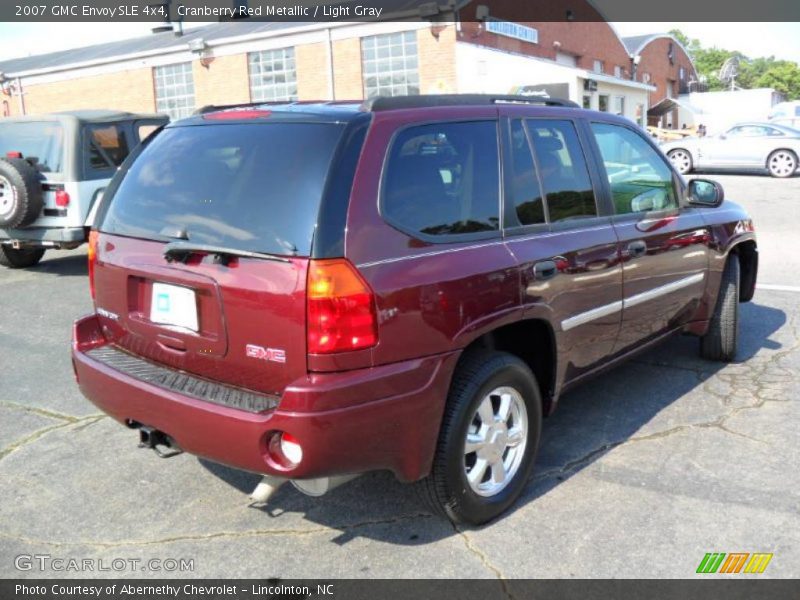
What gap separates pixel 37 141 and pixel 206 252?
7026 millimetres

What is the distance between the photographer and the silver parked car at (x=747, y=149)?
19.8m

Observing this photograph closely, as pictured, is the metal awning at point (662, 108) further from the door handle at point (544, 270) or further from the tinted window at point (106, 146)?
the door handle at point (544, 270)

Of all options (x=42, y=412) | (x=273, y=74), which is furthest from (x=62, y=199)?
(x=273, y=74)

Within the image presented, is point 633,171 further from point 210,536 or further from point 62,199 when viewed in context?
point 62,199

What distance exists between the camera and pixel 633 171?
14.4 feet

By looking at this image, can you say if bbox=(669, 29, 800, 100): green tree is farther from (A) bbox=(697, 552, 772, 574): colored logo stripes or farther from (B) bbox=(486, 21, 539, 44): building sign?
(A) bbox=(697, 552, 772, 574): colored logo stripes

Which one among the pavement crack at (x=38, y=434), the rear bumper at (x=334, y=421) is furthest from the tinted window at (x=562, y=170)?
the pavement crack at (x=38, y=434)

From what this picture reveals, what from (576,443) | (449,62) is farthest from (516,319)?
(449,62)

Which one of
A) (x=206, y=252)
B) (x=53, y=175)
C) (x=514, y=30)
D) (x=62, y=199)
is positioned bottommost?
(x=206, y=252)

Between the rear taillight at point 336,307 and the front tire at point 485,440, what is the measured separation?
59cm

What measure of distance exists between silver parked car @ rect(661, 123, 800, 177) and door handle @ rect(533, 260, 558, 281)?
18.4 meters

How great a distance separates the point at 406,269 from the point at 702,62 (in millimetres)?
116266

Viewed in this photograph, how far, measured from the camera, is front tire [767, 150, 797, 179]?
19.6 metres

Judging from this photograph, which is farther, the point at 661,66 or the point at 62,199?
the point at 661,66
